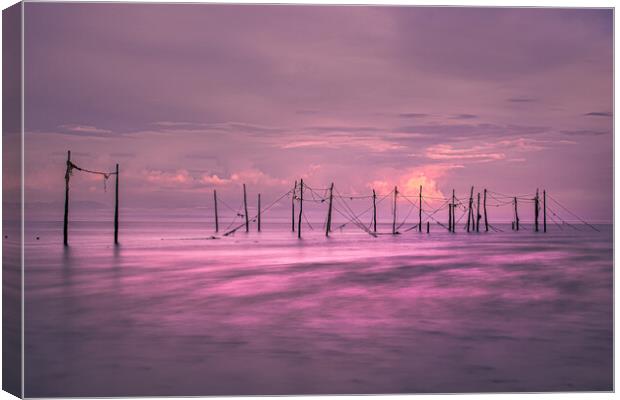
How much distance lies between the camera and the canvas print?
18.8 ft

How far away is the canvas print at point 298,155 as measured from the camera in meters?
5.74

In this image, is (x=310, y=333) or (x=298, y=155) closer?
(x=310, y=333)

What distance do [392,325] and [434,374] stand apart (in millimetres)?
1634

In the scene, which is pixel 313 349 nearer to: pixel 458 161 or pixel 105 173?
pixel 458 161

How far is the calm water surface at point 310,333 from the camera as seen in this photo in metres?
5.64

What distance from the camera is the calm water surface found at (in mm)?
5645

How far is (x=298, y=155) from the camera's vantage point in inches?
565

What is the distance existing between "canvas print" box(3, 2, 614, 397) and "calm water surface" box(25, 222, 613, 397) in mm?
25

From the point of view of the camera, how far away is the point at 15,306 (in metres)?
5.59

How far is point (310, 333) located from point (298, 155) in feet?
25.1

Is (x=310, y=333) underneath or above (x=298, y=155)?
underneath

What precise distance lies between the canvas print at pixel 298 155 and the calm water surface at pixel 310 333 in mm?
25

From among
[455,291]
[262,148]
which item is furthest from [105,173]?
[455,291]

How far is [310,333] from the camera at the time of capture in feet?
22.9
